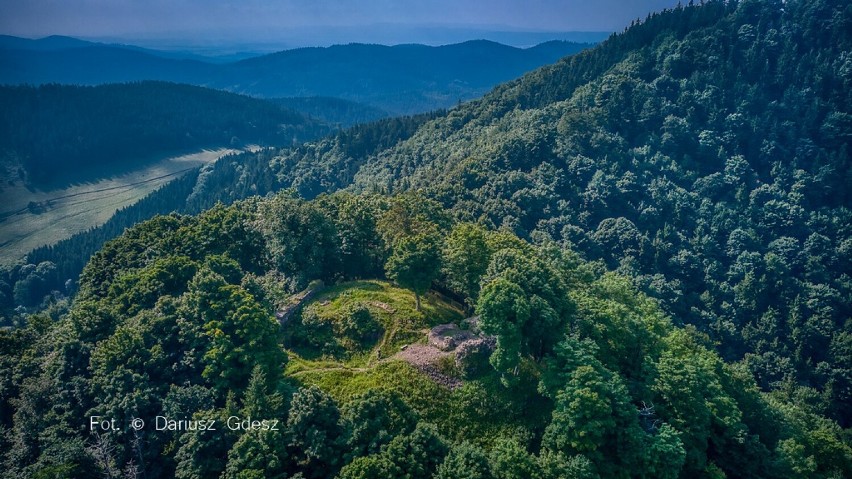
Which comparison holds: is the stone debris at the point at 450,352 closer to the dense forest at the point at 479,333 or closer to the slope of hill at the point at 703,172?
the dense forest at the point at 479,333

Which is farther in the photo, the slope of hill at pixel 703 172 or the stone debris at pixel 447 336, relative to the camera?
the slope of hill at pixel 703 172

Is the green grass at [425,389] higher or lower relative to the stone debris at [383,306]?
lower

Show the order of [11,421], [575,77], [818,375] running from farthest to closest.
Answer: [575,77]
[818,375]
[11,421]

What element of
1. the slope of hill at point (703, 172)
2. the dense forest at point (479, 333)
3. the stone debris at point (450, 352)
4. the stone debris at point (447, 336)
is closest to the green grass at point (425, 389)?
the dense forest at point (479, 333)

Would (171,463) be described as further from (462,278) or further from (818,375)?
(818,375)

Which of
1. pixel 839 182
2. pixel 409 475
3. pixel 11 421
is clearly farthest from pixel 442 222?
pixel 839 182

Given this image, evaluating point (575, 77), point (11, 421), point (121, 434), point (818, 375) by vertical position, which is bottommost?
point (818, 375)

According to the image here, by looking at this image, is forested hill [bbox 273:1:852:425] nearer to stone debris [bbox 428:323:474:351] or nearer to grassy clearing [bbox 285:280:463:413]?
grassy clearing [bbox 285:280:463:413]
